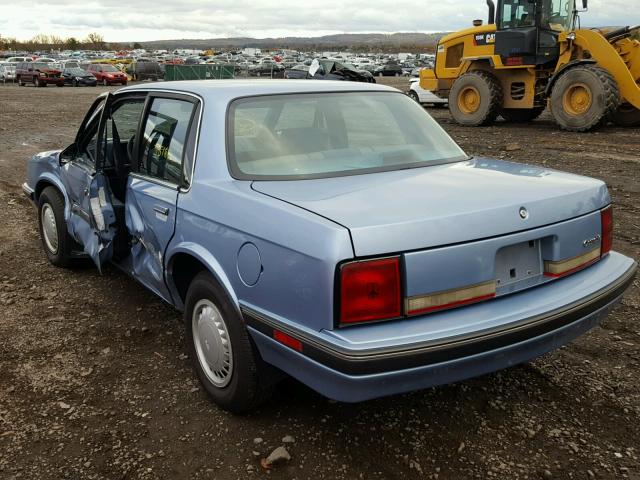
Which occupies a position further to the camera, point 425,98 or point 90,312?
point 425,98

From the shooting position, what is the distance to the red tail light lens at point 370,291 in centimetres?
228

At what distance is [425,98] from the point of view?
70.5 feet

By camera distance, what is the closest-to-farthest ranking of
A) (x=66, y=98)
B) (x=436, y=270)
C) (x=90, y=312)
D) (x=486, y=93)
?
(x=436, y=270) < (x=90, y=312) < (x=486, y=93) < (x=66, y=98)

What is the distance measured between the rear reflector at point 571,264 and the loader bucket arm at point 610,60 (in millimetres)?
11145

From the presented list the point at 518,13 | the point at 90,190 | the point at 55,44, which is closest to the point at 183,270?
the point at 90,190

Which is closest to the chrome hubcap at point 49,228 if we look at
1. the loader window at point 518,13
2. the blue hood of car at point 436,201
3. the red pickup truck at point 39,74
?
the blue hood of car at point 436,201

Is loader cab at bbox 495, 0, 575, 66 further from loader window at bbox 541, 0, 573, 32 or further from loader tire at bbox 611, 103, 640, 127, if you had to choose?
loader tire at bbox 611, 103, 640, 127

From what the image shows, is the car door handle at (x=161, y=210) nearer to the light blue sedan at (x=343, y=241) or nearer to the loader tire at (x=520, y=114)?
the light blue sedan at (x=343, y=241)

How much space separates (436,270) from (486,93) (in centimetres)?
1338

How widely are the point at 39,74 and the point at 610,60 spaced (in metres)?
35.5

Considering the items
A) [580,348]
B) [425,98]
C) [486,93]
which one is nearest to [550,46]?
[486,93]

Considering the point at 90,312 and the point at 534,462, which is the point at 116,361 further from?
the point at 534,462

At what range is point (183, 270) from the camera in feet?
11.0

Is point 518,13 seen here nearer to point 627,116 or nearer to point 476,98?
point 476,98
